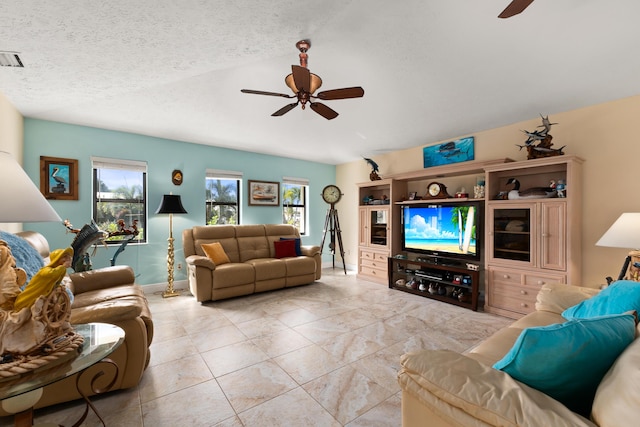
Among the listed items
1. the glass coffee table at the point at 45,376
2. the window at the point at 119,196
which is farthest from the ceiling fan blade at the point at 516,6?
the window at the point at 119,196

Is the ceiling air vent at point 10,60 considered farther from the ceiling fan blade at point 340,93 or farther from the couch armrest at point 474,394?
the couch armrest at point 474,394

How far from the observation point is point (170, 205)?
4078 millimetres

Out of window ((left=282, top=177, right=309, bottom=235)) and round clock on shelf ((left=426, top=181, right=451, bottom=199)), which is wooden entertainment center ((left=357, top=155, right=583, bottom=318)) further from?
window ((left=282, top=177, right=309, bottom=235))

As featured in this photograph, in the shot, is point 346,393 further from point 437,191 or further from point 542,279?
point 437,191

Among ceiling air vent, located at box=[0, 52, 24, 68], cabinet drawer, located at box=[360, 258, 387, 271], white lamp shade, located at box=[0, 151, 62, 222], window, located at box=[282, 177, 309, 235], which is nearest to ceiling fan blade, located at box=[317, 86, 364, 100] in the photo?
white lamp shade, located at box=[0, 151, 62, 222]

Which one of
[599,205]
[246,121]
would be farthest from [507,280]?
[246,121]

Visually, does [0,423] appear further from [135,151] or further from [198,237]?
[135,151]

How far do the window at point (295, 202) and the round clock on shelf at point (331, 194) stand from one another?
1.45ft

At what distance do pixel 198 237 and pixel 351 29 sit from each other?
3.67 meters

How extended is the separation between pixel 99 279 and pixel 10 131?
1955mm

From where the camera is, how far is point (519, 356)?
3.14 ft

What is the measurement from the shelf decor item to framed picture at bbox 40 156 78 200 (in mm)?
5252

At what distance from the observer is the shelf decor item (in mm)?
4082

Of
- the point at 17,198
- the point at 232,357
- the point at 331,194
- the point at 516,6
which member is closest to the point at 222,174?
the point at 331,194
